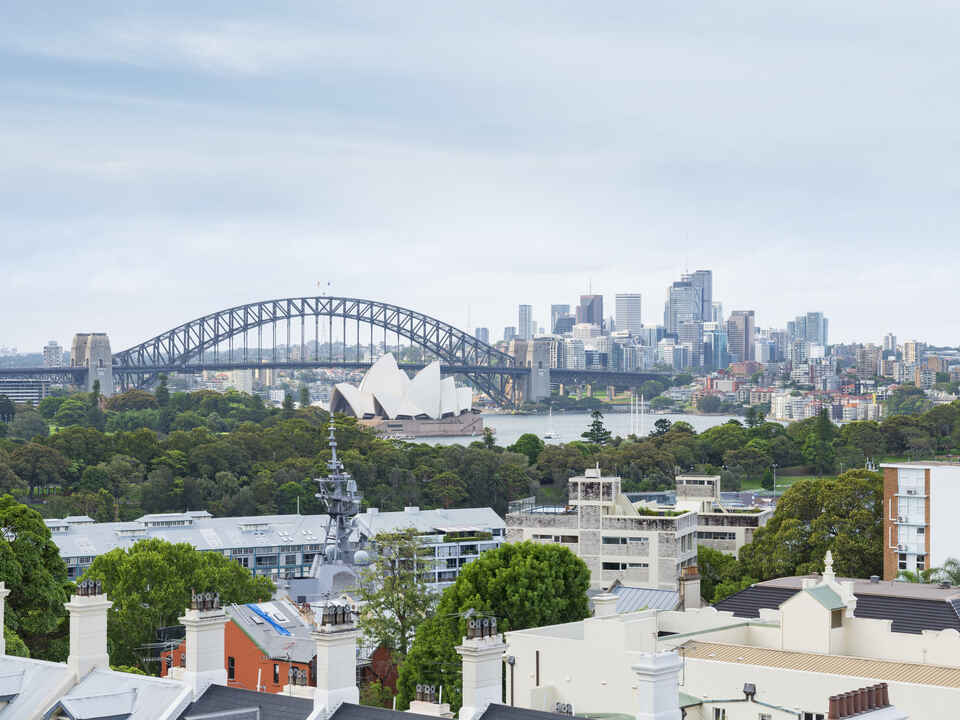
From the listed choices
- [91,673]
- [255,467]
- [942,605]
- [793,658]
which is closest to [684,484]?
[255,467]

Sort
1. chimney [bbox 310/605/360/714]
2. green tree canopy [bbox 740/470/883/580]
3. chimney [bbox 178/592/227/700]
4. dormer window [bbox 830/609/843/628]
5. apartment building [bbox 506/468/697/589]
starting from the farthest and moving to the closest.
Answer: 1. apartment building [bbox 506/468/697/589]
2. green tree canopy [bbox 740/470/883/580]
3. dormer window [bbox 830/609/843/628]
4. chimney [bbox 178/592/227/700]
5. chimney [bbox 310/605/360/714]

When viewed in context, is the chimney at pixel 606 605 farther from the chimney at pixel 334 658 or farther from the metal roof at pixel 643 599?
the chimney at pixel 334 658

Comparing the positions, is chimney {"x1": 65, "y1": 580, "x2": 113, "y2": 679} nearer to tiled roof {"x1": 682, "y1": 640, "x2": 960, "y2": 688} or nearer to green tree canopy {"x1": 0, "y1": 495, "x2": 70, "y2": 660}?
tiled roof {"x1": 682, "y1": 640, "x2": 960, "y2": 688}

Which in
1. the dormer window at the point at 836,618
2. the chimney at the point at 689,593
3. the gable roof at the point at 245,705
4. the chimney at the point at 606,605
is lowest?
the chimney at the point at 689,593

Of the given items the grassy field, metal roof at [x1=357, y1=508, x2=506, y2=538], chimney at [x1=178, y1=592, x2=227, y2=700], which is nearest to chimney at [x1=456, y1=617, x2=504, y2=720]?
chimney at [x1=178, y1=592, x2=227, y2=700]

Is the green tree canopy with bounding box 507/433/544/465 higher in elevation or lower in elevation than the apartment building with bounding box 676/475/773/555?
higher

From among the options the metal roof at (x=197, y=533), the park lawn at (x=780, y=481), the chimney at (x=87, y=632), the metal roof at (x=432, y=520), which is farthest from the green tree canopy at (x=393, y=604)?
the park lawn at (x=780, y=481)
